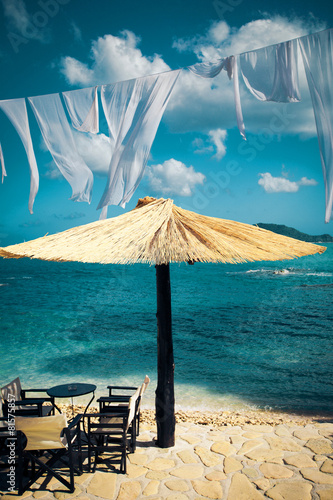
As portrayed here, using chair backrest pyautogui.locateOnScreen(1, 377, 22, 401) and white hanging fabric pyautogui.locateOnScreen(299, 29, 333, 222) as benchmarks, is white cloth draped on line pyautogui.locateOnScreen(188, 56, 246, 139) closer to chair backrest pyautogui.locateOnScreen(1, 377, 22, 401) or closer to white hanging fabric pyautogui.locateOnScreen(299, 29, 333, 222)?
white hanging fabric pyautogui.locateOnScreen(299, 29, 333, 222)

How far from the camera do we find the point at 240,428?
497 cm

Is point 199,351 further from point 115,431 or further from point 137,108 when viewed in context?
point 137,108

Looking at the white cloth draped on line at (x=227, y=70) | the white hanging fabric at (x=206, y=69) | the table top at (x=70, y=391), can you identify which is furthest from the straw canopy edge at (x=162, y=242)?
the table top at (x=70, y=391)

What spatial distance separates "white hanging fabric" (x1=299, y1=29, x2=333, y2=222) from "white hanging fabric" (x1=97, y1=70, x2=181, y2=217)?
59.9 inches

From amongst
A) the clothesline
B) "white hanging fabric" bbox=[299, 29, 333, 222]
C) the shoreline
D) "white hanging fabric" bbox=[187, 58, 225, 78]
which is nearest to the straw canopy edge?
the clothesline

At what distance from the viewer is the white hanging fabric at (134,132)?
429cm

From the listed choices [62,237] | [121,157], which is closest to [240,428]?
[62,237]

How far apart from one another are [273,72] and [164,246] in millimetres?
2234

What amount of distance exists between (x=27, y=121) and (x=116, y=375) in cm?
674

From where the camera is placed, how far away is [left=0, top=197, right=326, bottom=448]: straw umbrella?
335 cm

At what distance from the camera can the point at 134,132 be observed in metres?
4.34

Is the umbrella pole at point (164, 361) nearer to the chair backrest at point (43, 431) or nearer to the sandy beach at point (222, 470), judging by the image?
the sandy beach at point (222, 470)

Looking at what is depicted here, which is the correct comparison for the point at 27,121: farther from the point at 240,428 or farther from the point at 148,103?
the point at 240,428

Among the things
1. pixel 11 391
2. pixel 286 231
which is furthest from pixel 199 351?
pixel 11 391
